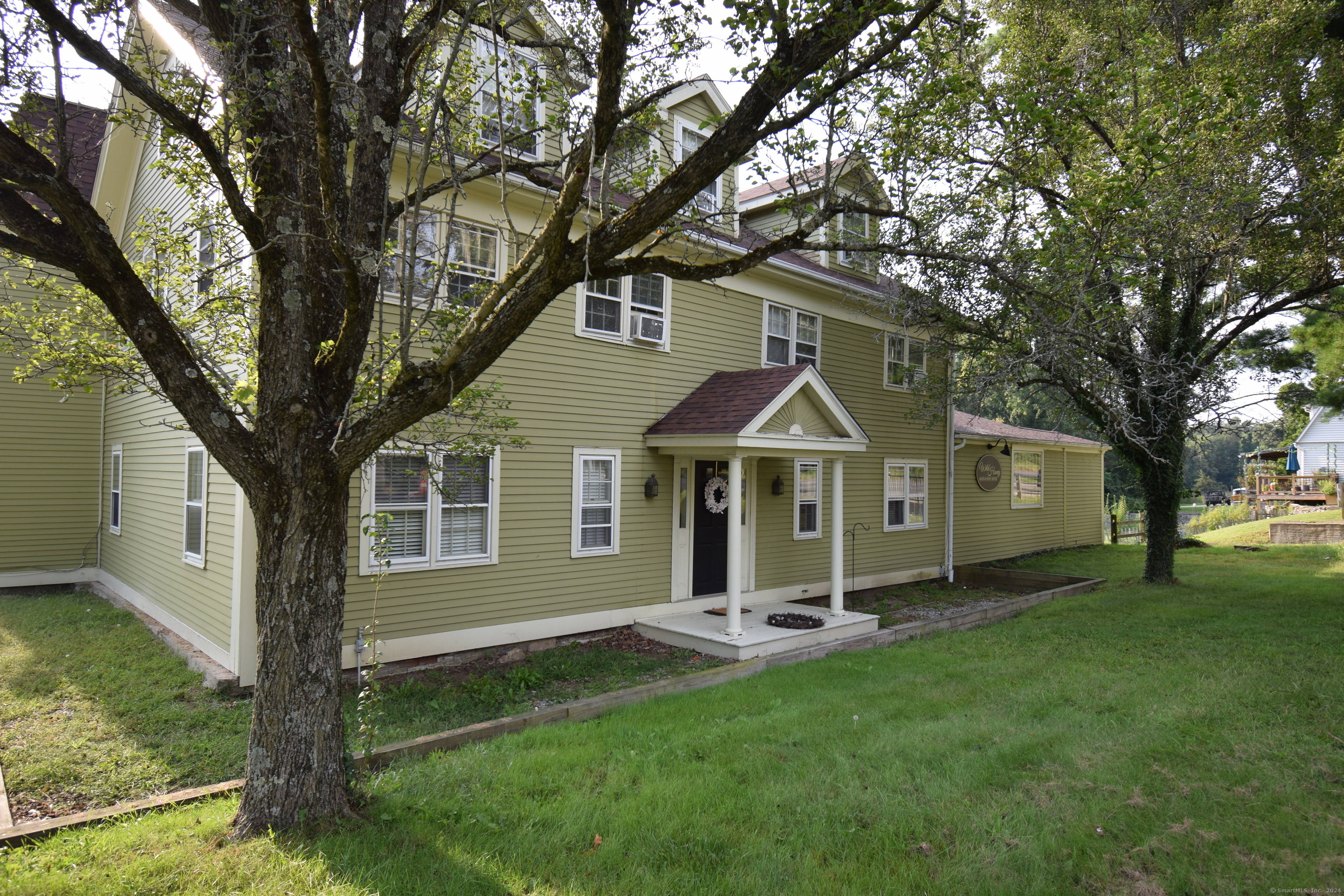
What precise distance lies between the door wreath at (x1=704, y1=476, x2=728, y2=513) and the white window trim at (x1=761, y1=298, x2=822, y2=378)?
201cm

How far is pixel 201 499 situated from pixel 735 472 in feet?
20.0

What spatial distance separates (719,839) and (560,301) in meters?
6.54

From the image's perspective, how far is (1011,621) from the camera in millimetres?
10305

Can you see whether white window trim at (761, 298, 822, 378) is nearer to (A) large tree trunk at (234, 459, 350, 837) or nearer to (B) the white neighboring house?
(A) large tree trunk at (234, 459, 350, 837)

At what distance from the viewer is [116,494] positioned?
37.6 feet

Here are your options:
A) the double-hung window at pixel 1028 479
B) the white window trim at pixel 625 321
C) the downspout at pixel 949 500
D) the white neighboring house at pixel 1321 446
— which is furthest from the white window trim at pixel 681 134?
the white neighboring house at pixel 1321 446

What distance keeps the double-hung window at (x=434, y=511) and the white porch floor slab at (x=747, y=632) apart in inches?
97.4

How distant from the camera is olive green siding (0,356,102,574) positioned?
1123 cm

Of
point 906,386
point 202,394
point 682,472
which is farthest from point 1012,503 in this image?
point 202,394

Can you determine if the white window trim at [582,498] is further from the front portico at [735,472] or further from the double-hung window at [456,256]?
the double-hung window at [456,256]

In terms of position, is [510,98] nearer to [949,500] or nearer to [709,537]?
[709,537]

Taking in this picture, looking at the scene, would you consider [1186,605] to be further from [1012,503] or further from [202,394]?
[202,394]

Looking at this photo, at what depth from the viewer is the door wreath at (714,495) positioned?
10.5 meters

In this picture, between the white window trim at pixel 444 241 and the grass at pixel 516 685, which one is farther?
the white window trim at pixel 444 241
